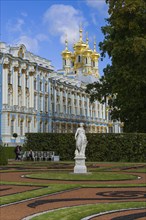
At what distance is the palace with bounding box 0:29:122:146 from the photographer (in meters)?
57.4

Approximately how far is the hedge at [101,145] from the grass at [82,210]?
76.3ft

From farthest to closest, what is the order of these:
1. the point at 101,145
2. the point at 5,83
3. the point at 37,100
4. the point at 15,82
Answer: the point at 37,100, the point at 15,82, the point at 5,83, the point at 101,145

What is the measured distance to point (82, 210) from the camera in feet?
32.3

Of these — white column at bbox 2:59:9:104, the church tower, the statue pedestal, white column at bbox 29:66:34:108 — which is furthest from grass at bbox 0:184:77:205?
the church tower

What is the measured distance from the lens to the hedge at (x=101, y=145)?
111 ft

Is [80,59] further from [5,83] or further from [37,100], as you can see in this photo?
[5,83]

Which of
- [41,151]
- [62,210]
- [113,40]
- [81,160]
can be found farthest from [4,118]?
[62,210]

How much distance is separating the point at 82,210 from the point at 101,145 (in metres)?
25.4

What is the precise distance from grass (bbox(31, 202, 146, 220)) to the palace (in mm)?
Result: 45784

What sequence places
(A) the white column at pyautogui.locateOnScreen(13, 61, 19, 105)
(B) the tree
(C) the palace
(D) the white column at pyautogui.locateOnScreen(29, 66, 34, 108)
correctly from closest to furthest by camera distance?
1. (B) the tree
2. (C) the palace
3. (A) the white column at pyautogui.locateOnScreen(13, 61, 19, 105)
4. (D) the white column at pyautogui.locateOnScreen(29, 66, 34, 108)

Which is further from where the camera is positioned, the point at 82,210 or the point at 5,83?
the point at 5,83

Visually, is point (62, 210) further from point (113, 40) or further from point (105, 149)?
point (105, 149)

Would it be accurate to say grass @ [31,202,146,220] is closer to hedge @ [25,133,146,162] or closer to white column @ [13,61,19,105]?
hedge @ [25,133,146,162]

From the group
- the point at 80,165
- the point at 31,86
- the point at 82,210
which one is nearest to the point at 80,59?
the point at 31,86
